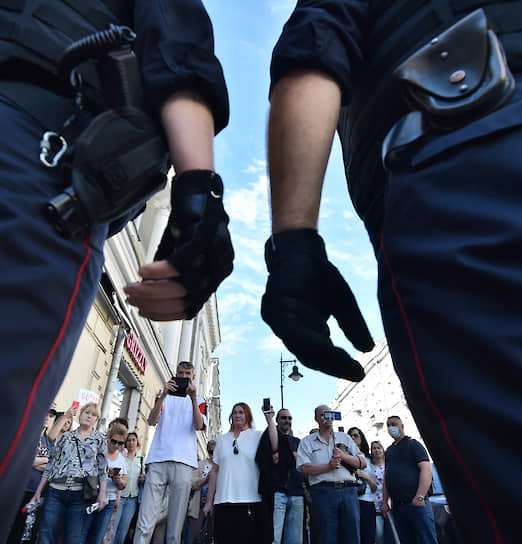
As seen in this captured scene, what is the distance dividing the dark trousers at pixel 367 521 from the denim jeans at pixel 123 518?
300 centimetres

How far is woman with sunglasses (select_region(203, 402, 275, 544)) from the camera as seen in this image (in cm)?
422

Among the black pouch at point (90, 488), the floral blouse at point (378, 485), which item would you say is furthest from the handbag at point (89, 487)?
the floral blouse at point (378, 485)

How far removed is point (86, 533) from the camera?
4.42 metres

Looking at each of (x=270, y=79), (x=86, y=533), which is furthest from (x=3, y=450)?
(x=86, y=533)

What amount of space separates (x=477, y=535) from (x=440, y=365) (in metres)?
0.21

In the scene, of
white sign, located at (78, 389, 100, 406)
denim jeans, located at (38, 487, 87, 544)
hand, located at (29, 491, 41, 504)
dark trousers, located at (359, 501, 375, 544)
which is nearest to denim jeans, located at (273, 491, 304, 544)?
dark trousers, located at (359, 501, 375, 544)

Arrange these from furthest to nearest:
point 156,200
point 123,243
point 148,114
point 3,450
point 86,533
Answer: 1. point 156,200
2. point 123,243
3. point 86,533
4. point 148,114
5. point 3,450

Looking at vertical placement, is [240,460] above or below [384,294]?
Answer: above

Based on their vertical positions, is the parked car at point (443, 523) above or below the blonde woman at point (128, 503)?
below

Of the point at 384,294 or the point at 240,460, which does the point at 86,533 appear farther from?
the point at 384,294

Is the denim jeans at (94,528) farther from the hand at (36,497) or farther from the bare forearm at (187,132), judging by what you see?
the bare forearm at (187,132)

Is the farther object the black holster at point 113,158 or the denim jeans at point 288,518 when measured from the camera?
the denim jeans at point 288,518

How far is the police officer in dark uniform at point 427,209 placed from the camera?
55 cm

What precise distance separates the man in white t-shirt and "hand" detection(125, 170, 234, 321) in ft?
13.4
